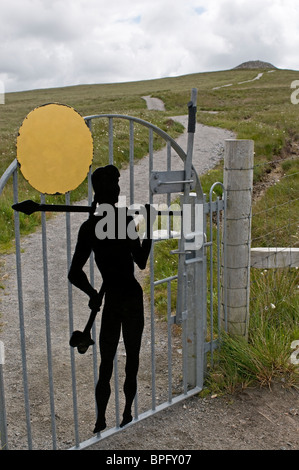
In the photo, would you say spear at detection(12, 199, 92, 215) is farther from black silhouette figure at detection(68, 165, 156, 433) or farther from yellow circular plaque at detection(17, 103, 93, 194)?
black silhouette figure at detection(68, 165, 156, 433)

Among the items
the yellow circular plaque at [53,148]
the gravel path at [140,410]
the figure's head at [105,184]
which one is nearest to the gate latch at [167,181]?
the figure's head at [105,184]

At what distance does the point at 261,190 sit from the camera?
38.5 ft

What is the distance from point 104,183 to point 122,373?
82.1 inches

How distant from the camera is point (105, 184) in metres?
3.28

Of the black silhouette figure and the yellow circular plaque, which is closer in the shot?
the yellow circular plaque

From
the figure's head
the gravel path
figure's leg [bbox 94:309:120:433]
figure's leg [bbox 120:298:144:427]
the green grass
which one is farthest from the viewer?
the green grass

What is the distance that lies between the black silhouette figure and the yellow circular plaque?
243mm

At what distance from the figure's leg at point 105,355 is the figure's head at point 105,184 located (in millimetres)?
805

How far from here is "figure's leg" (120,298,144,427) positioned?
3609 millimetres

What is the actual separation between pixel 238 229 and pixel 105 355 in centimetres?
168
